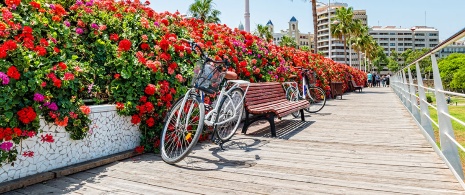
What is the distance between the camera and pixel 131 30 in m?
5.12

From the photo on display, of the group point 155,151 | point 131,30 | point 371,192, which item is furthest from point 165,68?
point 371,192

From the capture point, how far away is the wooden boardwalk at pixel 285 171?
3195mm

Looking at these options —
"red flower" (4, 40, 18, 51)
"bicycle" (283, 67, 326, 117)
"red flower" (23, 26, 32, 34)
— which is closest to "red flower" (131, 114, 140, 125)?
"red flower" (23, 26, 32, 34)

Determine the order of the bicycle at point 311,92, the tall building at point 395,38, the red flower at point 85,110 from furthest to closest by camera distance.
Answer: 1. the tall building at point 395,38
2. the bicycle at point 311,92
3. the red flower at point 85,110

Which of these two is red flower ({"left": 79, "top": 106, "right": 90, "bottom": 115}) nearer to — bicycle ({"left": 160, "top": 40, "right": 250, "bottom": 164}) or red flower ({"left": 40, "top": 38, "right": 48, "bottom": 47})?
red flower ({"left": 40, "top": 38, "right": 48, "bottom": 47})

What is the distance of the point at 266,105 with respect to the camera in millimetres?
6332

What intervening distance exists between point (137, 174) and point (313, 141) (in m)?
2.76

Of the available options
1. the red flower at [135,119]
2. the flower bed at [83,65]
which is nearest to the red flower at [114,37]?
the flower bed at [83,65]

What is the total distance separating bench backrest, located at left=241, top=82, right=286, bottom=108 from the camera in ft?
19.7

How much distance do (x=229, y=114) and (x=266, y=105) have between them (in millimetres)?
1424

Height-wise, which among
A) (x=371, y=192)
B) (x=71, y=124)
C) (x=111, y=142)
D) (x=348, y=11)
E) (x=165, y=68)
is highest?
(x=348, y=11)

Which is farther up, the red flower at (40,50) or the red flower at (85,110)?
the red flower at (40,50)

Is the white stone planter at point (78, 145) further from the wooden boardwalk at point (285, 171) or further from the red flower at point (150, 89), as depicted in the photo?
the red flower at point (150, 89)

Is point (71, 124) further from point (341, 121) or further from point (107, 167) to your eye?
point (341, 121)
